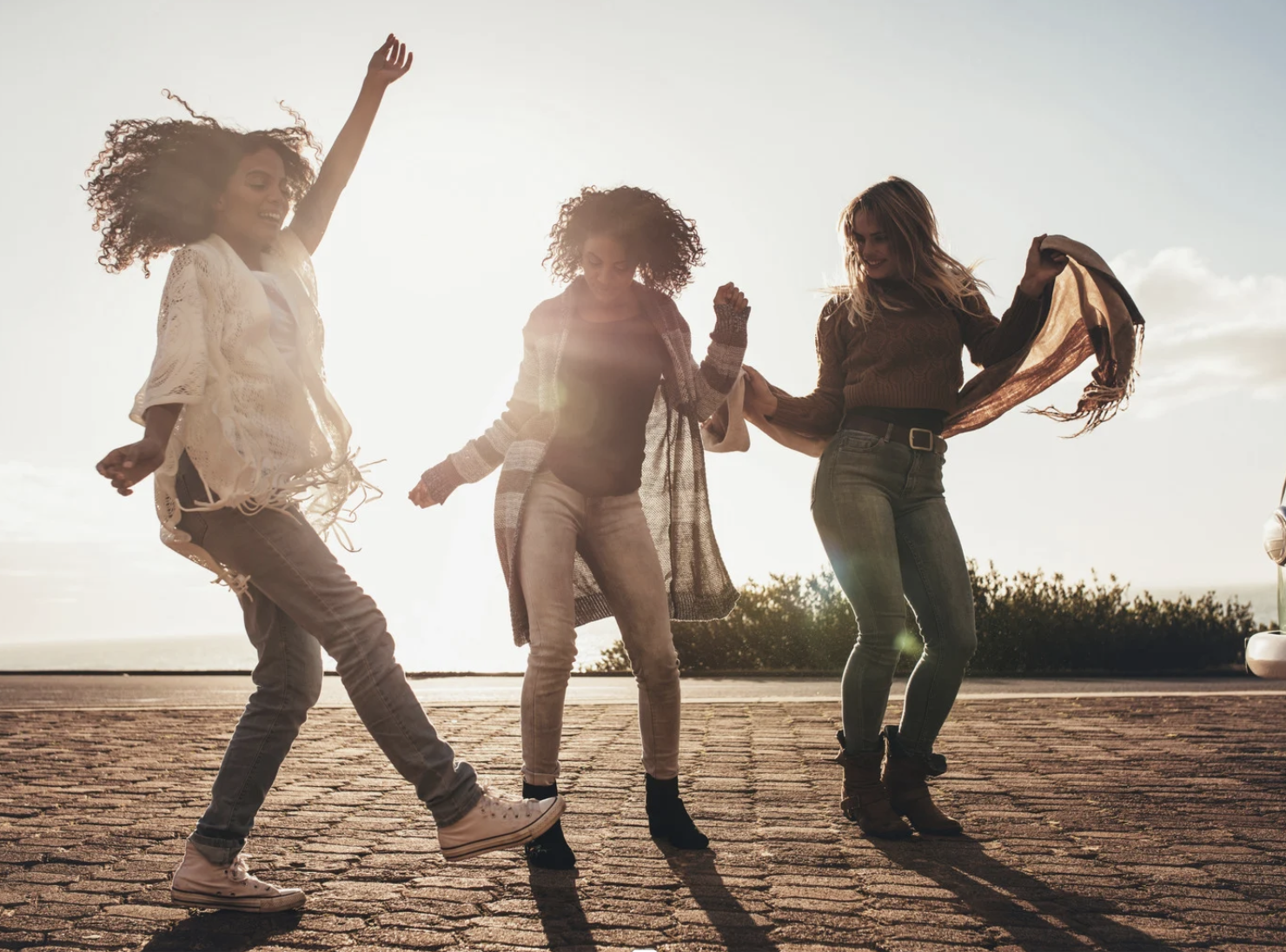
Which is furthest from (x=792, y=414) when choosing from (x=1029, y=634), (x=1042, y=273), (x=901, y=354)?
(x=1029, y=634)

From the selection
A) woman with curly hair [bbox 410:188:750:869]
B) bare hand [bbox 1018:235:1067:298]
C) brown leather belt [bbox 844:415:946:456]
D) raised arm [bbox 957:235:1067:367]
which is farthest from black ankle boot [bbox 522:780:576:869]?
bare hand [bbox 1018:235:1067:298]

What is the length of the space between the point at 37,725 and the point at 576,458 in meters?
6.42

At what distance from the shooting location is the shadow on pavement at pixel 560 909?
3088mm

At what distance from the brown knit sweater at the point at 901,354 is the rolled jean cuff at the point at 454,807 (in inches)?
85.5

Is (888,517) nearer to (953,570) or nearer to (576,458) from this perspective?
(953,570)

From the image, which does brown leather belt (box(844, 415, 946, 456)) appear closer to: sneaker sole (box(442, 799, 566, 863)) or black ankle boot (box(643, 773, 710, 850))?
black ankle boot (box(643, 773, 710, 850))

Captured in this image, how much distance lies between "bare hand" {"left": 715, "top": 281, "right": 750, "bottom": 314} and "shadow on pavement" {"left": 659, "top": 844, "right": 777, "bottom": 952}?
6.79 feet

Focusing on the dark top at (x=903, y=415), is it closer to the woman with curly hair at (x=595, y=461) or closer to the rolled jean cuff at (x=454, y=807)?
the woman with curly hair at (x=595, y=461)

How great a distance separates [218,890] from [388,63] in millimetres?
2816

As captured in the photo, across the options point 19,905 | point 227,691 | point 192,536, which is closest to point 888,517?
point 192,536

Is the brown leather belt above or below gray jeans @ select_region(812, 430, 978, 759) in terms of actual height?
above

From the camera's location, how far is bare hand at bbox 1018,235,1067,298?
187 inches

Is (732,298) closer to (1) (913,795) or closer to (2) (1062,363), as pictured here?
(2) (1062,363)

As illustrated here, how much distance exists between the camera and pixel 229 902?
3.36m
